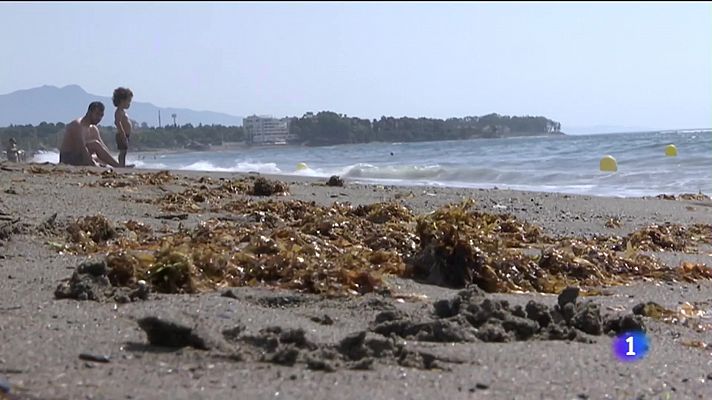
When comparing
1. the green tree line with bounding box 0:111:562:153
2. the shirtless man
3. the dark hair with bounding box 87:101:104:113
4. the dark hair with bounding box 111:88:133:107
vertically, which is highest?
the dark hair with bounding box 111:88:133:107

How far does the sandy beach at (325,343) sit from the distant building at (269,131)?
152 ft

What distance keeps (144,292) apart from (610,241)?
3534 mm

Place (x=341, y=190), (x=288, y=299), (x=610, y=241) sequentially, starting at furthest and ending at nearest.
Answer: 1. (x=341, y=190)
2. (x=610, y=241)
3. (x=288, y=299)

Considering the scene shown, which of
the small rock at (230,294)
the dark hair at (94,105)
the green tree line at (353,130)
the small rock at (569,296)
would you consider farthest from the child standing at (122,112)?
the green tree line at (353,130)

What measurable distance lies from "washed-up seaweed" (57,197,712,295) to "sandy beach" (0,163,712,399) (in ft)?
0.33

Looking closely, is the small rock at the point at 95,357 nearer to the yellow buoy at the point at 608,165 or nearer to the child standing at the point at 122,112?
the child standing at the point at 122,112

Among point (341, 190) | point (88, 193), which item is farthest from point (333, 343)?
point (341, 190)

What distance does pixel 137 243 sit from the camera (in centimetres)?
456

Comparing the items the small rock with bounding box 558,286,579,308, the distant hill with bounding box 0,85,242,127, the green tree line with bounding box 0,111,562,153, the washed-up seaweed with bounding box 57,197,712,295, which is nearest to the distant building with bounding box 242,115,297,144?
the green tree line with bounding box 0,111,562,153

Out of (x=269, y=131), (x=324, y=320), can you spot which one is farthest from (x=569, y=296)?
(x=269, y=131)

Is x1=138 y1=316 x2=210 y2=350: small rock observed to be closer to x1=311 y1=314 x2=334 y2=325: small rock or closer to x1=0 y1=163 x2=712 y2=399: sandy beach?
x1=0 y1=163 x2=712 y2=399: sandy beach

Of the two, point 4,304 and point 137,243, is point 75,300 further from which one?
point 137,243

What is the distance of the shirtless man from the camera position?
40.9 feet

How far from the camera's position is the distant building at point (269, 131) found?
166 ft
